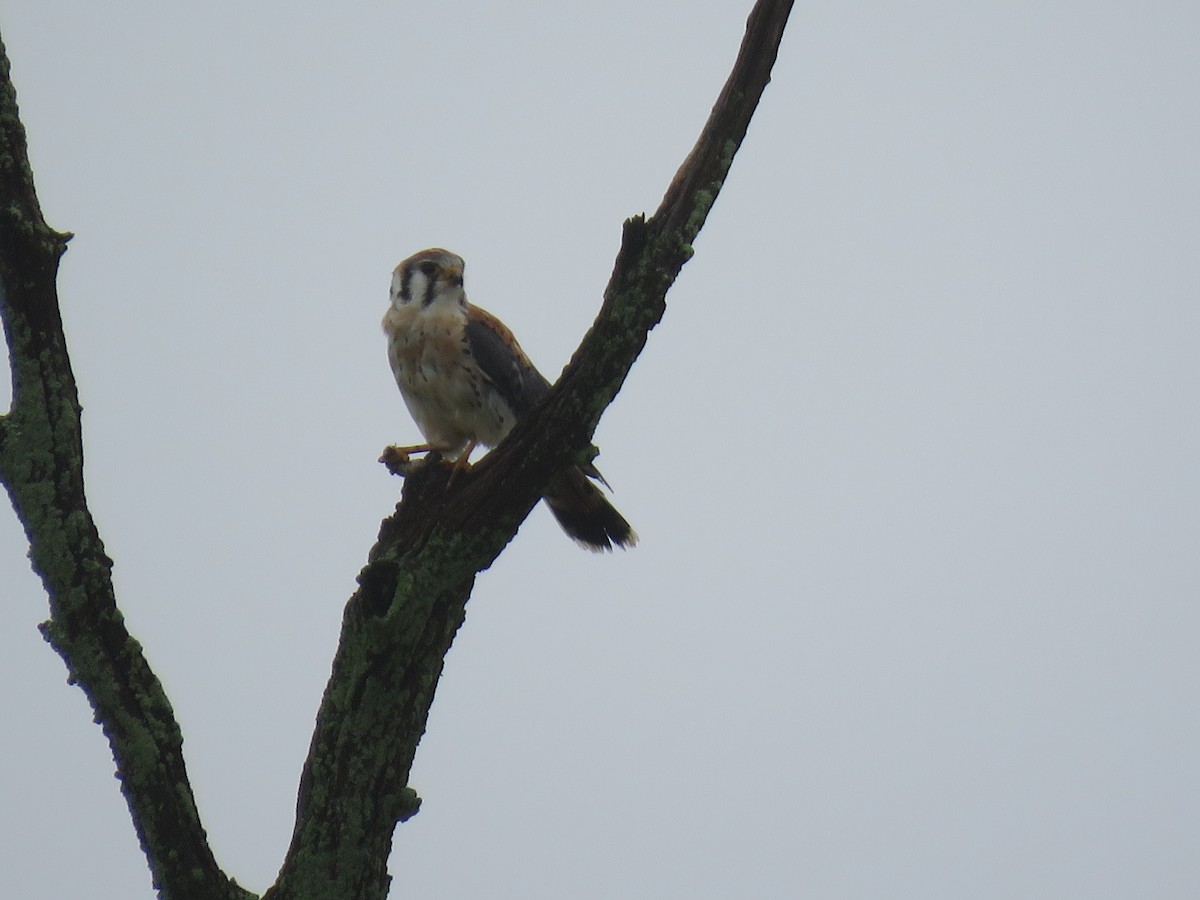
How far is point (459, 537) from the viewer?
271cm

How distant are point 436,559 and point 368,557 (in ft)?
0.74

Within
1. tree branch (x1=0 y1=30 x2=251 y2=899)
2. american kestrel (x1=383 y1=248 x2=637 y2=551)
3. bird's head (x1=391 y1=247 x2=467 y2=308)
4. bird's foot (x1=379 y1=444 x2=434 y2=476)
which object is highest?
bird's head (x1=391 y1=247 x2=467 y2=308)

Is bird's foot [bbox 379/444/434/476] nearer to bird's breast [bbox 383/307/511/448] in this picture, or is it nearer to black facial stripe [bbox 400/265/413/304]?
bird's breast [bbox 383/307/511/448]

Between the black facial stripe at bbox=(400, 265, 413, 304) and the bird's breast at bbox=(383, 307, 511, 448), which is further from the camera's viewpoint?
the black facial stripe at bbox=(400, 265, 413, 304)

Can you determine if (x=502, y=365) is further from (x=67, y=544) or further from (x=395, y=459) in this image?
(x=67, y=544)

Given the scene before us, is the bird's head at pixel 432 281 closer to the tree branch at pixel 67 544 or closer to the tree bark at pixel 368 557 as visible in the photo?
the tree bark at pixel 368 557

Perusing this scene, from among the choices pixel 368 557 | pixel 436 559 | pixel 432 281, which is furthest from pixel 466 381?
pixel 436 559

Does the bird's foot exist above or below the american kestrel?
below

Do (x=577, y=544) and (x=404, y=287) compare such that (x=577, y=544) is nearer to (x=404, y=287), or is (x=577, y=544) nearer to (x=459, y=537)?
(x=404, y=287)

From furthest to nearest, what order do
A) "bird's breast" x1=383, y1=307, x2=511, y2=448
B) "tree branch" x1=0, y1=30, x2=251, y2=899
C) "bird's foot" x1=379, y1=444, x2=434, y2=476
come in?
"bird's breast" x1=383, y1=307, x2=511, y2=448
"bird's foot" x1=379, y1=444, x2=434, y2=476
"tree branch" x1=0, y1=30, x2=251, y2=899

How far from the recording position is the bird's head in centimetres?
468

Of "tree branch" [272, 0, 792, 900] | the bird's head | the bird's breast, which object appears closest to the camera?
"tree branch" [272, 0, 792, 900]

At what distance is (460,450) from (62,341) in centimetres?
228

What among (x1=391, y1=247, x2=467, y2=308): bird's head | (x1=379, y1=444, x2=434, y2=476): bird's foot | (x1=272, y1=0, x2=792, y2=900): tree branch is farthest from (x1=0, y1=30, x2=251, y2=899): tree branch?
(x1=391, y1=247, x2=467, y2=308): bird's head
